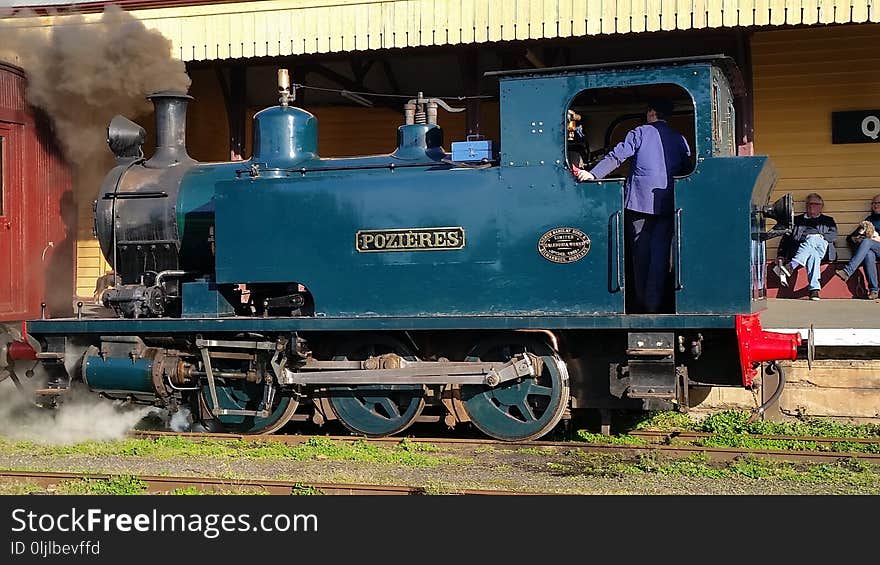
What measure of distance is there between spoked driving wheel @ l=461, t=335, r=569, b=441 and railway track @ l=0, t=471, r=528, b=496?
145 centimetres

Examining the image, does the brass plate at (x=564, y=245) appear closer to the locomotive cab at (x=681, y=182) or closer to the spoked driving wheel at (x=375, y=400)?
the locomotive cab at (x=681, y=182)

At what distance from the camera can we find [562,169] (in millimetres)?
6715

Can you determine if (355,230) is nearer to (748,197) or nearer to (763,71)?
(748,197)

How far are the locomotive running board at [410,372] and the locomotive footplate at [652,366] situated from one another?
2.42 feet

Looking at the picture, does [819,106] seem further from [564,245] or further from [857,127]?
[564,245]

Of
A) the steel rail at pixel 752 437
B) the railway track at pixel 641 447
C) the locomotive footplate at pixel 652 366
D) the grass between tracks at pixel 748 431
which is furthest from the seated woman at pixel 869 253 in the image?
the locomotive footplate at pixel 652 366

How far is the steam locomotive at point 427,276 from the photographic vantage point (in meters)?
6.59

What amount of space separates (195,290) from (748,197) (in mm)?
4141

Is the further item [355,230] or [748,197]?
[355,230]

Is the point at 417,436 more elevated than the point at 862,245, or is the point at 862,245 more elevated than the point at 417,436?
the point at 862,245

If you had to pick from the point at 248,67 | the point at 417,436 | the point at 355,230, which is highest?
the point at 248,67

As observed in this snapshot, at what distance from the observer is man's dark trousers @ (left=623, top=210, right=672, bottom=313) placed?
669 cm
